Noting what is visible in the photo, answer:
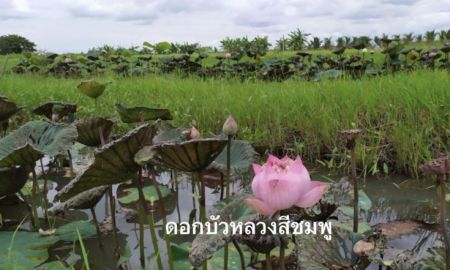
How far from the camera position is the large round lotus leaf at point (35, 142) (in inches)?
53.5

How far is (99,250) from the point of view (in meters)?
1.66

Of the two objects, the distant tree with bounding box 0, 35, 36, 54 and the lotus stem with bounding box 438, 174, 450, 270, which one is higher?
the distant tree with bounding box 0, 35, 36, 54

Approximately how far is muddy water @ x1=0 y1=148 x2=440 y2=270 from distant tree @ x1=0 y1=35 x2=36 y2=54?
628 inches

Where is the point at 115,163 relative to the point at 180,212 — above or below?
above

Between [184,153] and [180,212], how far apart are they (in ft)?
3.38

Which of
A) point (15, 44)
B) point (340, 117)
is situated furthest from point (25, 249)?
point (15, 44)

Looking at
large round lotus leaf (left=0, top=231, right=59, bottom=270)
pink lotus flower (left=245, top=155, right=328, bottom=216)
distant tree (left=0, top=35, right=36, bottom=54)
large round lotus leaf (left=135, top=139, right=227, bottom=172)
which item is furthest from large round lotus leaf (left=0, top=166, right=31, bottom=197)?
distant tree (left=0, top=35, right=36, bottom=54)

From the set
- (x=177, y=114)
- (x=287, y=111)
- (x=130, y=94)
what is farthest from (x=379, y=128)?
(x=130, y=94)

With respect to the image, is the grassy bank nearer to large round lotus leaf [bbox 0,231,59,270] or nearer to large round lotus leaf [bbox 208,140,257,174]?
large round lotus leaf [bbox 208,140,257,174]

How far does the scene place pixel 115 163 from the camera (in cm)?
106

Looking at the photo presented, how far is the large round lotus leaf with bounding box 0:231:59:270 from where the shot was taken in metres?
1.46

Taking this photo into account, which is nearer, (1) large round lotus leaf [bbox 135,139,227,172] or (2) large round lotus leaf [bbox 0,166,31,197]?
(1) large round lotus leaf [bbox 135,139,227,172]

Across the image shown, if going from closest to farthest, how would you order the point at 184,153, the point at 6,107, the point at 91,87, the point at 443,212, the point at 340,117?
the point at 443,212
the point at 184,153
the point at 6,107
the point at 91,87
the point at 340,117

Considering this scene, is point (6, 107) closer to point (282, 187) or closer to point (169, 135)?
point (169, 135)
